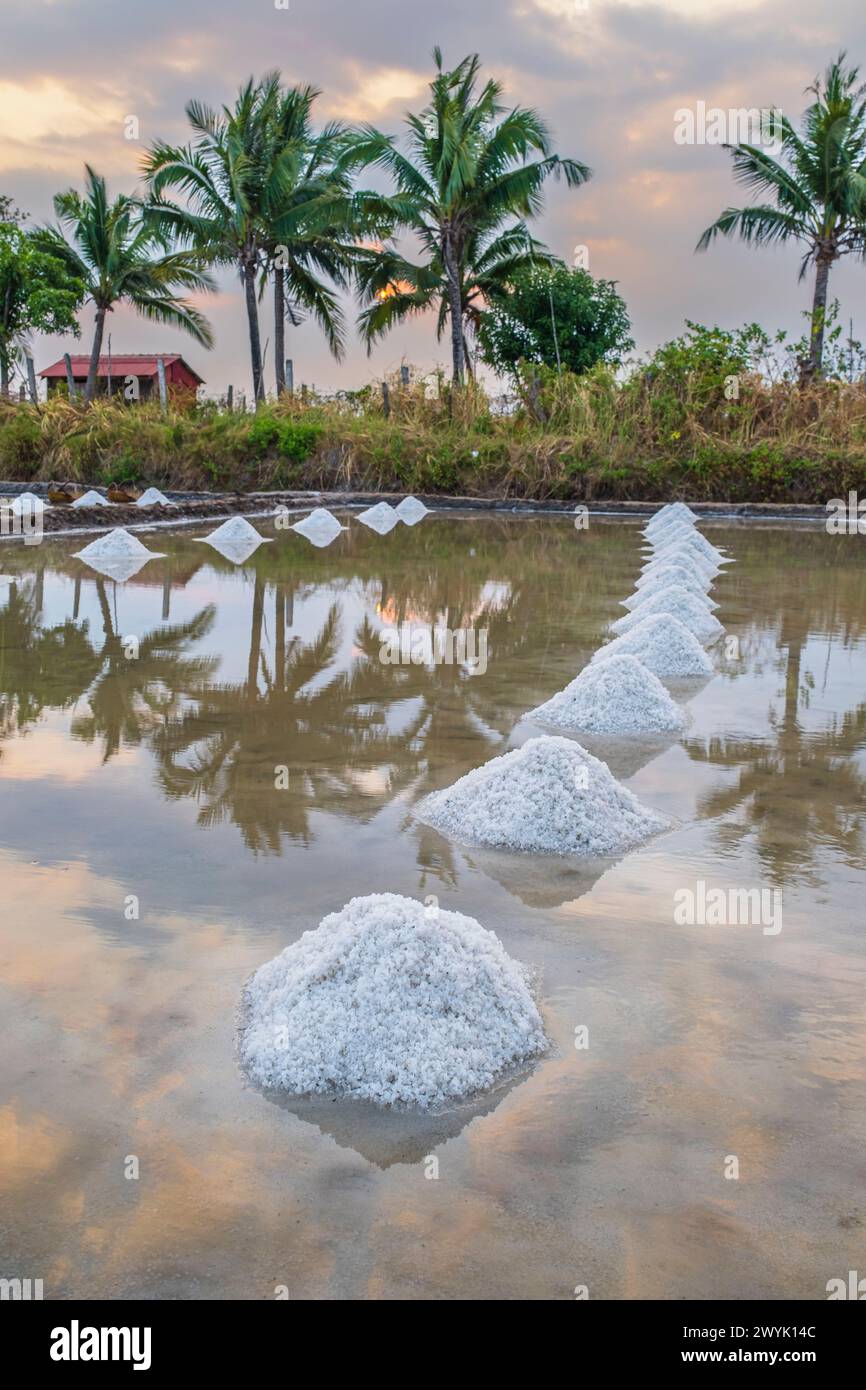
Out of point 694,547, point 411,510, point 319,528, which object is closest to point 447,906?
point 694,547

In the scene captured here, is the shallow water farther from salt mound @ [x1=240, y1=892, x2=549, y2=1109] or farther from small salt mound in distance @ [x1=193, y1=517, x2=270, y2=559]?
small salt mound in distance @ [x1=193, y1=517, x2=270, y2=559]

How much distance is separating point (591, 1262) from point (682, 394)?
18715mm

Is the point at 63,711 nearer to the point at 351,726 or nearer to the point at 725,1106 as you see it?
the point at 351,726

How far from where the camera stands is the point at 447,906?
3.09m

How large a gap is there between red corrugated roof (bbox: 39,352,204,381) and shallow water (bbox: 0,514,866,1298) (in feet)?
115

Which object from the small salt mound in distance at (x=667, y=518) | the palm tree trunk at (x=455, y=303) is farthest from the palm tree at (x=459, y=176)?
the small salt mound in distance at (x=667, y=518)

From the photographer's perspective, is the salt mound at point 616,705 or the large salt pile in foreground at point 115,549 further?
the large salt pile in foreground at point 115,549

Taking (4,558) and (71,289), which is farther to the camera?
(71,289)

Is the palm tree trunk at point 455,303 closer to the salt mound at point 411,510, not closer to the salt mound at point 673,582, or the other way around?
the salt mound at point 411,510

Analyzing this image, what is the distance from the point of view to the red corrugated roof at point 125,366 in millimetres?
38941

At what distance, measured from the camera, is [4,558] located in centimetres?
1073

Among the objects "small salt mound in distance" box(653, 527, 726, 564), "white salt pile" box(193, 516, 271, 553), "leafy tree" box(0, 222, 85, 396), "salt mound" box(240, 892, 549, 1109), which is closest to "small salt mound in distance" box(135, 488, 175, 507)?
"white salt pile" box(193, 516, 271, 553)

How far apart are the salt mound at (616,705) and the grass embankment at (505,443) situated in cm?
1380

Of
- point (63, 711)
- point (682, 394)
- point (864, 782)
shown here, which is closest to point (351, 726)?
point (63, 711)
